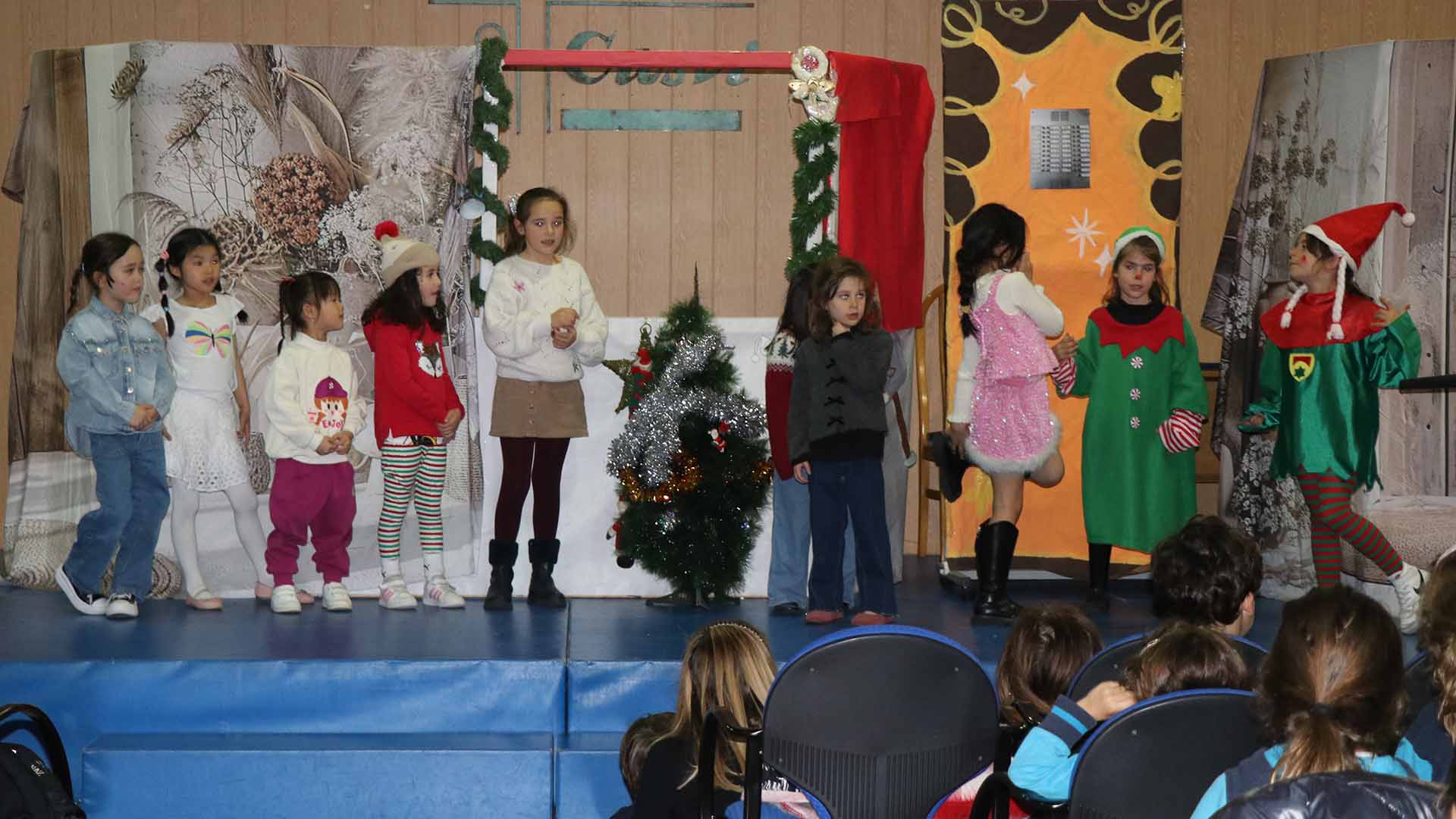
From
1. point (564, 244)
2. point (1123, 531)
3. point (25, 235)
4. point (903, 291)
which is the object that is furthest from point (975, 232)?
point (25, 235)

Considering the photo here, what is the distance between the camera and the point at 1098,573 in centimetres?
473

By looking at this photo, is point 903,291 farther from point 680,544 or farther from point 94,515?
point 94,515

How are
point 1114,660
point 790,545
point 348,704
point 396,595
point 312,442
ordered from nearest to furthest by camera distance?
point 1114,660
point 348,704
point 312,442
point 396,595
point 790,545

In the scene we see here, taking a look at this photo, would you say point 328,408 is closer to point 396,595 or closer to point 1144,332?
point 396,595

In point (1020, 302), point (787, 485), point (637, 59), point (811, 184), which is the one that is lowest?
point (787, 485)

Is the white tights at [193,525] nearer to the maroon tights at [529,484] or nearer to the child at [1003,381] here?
the maroon tights at [529,484]

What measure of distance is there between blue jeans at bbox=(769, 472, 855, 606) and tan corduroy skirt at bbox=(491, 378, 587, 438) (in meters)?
0.73

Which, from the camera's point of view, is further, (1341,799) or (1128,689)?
(1128,689)

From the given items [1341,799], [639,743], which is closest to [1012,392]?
[639,743]

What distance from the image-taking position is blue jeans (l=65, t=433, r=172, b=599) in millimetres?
4422

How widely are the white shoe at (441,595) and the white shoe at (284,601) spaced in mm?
423

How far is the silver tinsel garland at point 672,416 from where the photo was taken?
456 centimetres

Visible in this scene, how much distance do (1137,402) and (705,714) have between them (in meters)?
2.69

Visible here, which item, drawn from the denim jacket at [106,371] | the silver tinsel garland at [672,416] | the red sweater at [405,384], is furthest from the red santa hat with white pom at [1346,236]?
the denim jacket at [106,371]
